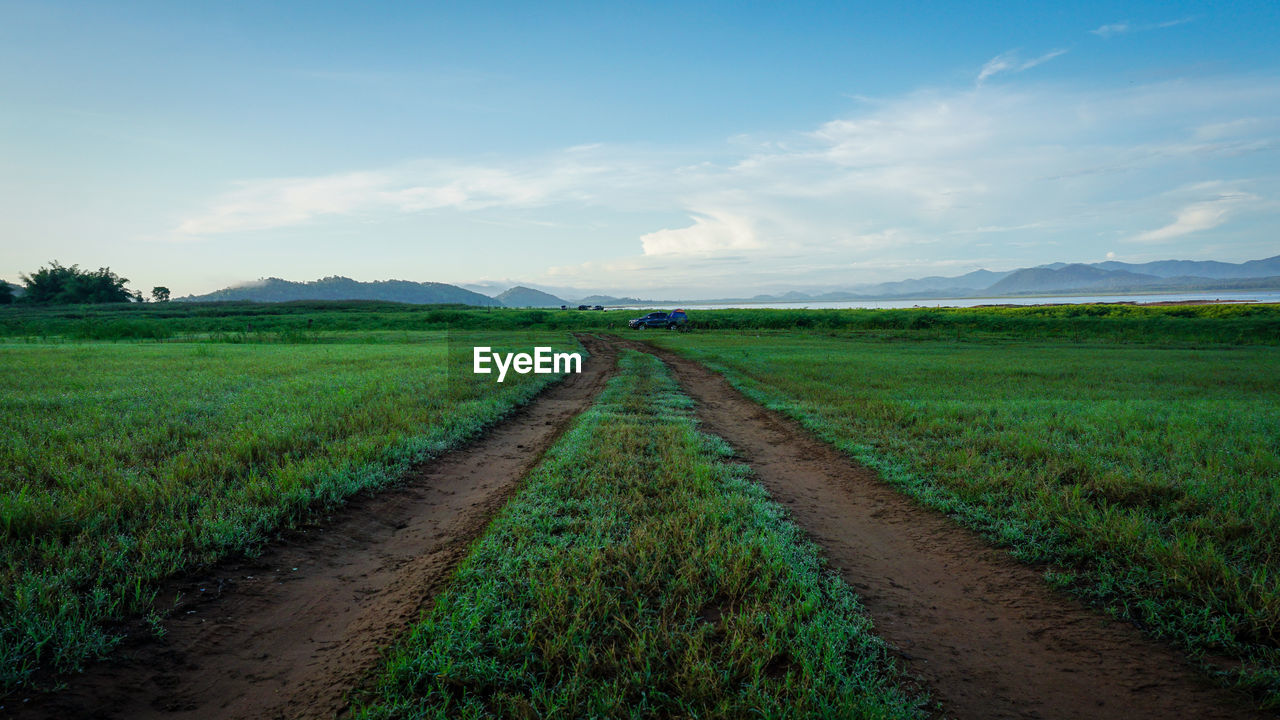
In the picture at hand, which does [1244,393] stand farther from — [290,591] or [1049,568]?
[290,591]

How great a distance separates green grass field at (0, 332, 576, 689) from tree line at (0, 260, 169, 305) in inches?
5538

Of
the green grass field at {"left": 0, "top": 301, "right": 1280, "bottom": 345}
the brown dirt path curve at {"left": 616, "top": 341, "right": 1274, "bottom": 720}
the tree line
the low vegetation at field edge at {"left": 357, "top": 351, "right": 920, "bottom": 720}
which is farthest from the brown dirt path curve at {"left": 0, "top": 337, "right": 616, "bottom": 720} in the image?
the tree line

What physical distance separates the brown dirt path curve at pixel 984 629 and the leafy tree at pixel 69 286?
523 ft

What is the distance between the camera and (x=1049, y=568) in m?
4.71

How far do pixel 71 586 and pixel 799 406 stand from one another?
37.7 ft

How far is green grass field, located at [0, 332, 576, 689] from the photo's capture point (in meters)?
3.78

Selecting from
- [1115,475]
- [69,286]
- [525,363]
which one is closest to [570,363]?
[525,363]

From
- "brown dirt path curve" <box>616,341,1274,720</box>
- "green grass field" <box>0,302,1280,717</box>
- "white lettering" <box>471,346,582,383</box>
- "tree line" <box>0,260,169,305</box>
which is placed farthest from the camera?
"tree line" <box>0,260,169,305</box>

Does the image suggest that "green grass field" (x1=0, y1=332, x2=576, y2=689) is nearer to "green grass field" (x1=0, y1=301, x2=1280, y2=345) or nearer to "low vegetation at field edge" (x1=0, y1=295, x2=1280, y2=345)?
"low vegetation at field edge" (x1=0, y1=295, x2=1280, y2=345)

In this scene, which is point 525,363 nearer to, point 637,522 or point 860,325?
point 637,522

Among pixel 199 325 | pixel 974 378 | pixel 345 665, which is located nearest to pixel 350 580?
pixel 345 665

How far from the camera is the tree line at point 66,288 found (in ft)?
360

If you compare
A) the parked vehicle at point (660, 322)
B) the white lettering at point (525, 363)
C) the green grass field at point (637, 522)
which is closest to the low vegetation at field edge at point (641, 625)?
the green grass field at point (637, 522)

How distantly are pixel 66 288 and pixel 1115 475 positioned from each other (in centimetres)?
16393
